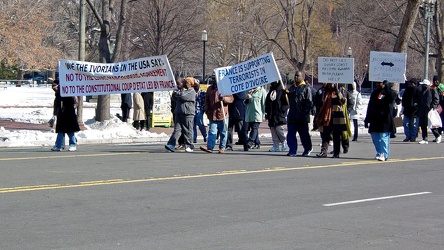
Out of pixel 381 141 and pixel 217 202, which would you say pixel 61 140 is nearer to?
pixel 381 141

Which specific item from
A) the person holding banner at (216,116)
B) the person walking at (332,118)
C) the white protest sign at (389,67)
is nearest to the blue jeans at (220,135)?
the person holding banner at (216,116)

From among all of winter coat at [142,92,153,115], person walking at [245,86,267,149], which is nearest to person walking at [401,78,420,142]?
person walking at [245,86,267,149]

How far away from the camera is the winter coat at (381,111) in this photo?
1576 centimetres

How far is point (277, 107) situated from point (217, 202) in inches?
309

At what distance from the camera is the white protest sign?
1945cm

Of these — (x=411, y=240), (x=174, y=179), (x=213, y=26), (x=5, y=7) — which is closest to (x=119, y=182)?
(x=174, y=179)

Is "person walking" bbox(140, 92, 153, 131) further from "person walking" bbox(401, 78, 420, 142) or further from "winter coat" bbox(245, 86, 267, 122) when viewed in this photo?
"person walking" bbox(401, 78, 420, 142)

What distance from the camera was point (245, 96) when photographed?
18516 mm

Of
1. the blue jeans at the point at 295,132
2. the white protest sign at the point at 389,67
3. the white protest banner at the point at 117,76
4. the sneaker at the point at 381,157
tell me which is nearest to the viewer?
the sneaker at the point at 381,157

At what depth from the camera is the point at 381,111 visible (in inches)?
625

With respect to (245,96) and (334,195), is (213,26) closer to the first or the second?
(245,96)

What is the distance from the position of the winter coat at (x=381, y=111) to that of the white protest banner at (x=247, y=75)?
2520mm

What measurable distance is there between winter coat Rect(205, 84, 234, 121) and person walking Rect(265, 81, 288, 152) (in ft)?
3.08

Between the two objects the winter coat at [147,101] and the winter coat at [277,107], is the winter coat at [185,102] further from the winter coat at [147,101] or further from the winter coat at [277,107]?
the winter coat at [147,101]
